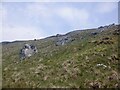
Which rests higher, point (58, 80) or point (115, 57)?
point (115, 57)

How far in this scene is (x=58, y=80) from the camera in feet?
234

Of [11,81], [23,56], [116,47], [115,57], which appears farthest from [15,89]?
[23,56]

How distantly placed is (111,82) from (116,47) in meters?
22.5

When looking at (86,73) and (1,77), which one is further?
(1,77)

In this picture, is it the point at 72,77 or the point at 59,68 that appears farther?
the point at 59,68

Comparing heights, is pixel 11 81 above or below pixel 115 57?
below

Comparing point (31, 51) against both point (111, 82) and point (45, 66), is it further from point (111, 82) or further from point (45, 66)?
point (111, 82)

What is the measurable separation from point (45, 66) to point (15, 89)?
15683 mm

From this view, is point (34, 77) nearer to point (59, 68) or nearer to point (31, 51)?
point (59, 68)

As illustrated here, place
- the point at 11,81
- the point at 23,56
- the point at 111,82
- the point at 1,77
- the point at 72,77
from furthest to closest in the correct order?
the point at 23,56, the point at 1,77, the point at 11,81, the point at 72,77, the point at 111,82

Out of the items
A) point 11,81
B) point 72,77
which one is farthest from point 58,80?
point 11,81

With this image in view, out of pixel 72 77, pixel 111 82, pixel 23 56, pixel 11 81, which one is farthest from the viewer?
pixel 23 56

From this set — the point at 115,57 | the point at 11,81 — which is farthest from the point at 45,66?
the point at 115,57

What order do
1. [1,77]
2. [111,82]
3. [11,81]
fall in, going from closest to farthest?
[111,82] < [11,81] < [1,77]
